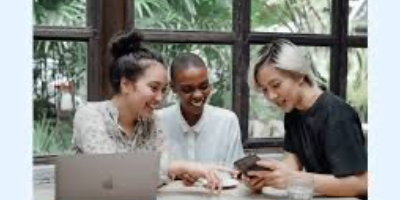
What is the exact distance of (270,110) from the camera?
2773mm

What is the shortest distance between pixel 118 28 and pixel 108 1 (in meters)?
0.13

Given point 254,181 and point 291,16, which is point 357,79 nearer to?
point 291,16

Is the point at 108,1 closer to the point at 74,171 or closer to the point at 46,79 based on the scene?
the point at 46,79

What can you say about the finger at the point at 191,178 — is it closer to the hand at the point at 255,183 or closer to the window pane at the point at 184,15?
the hand at the point at 255,183

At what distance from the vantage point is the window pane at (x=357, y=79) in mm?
2896

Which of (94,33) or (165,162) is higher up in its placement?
(94,33)

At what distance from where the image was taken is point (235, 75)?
2695 mm

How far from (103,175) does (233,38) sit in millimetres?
1362

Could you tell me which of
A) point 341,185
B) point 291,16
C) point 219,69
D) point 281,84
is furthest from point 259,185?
point 291,16

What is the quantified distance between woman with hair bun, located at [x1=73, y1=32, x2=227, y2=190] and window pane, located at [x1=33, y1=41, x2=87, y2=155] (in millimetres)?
536

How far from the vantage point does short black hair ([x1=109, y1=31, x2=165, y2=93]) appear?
1.92 m

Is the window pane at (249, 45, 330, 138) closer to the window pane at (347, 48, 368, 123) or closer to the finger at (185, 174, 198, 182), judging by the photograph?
the window pane at (347, 48, 368, 123)

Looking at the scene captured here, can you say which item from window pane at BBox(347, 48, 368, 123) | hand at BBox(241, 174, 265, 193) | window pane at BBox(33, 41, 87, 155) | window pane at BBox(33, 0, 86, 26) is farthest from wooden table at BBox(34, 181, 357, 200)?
window pane at BBox(347, 48, 368, 123)
